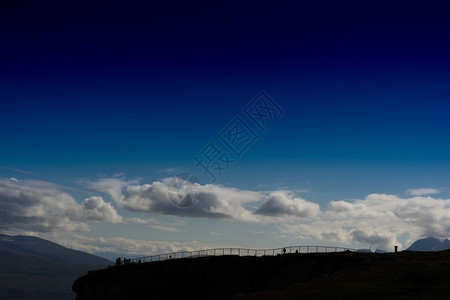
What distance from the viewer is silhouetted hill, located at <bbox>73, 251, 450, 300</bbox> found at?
33.8m

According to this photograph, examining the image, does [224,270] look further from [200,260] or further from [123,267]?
[123,267]

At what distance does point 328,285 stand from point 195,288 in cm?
3035

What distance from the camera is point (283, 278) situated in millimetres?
54594

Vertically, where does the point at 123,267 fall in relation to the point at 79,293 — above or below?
above

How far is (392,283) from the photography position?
36.0m

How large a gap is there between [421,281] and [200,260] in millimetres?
35052

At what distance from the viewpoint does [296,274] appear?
176 ft

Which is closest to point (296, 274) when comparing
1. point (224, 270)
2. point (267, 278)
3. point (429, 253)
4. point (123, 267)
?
point (267, 278)

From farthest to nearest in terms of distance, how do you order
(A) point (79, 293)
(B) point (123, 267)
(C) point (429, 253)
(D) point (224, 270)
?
(A) point (79, 293) < (B) point (123, 267) < (D) point (224, 270) < (C) point (429, 253)

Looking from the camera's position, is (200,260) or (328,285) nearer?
(328,285)

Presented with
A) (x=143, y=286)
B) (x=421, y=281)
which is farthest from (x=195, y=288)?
(x=421, y=281)

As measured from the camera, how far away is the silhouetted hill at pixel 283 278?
33750 mm

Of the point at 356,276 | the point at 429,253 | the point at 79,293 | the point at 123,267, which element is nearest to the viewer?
the point at 356,276

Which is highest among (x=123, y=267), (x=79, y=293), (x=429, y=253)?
(x=429, y=253)
